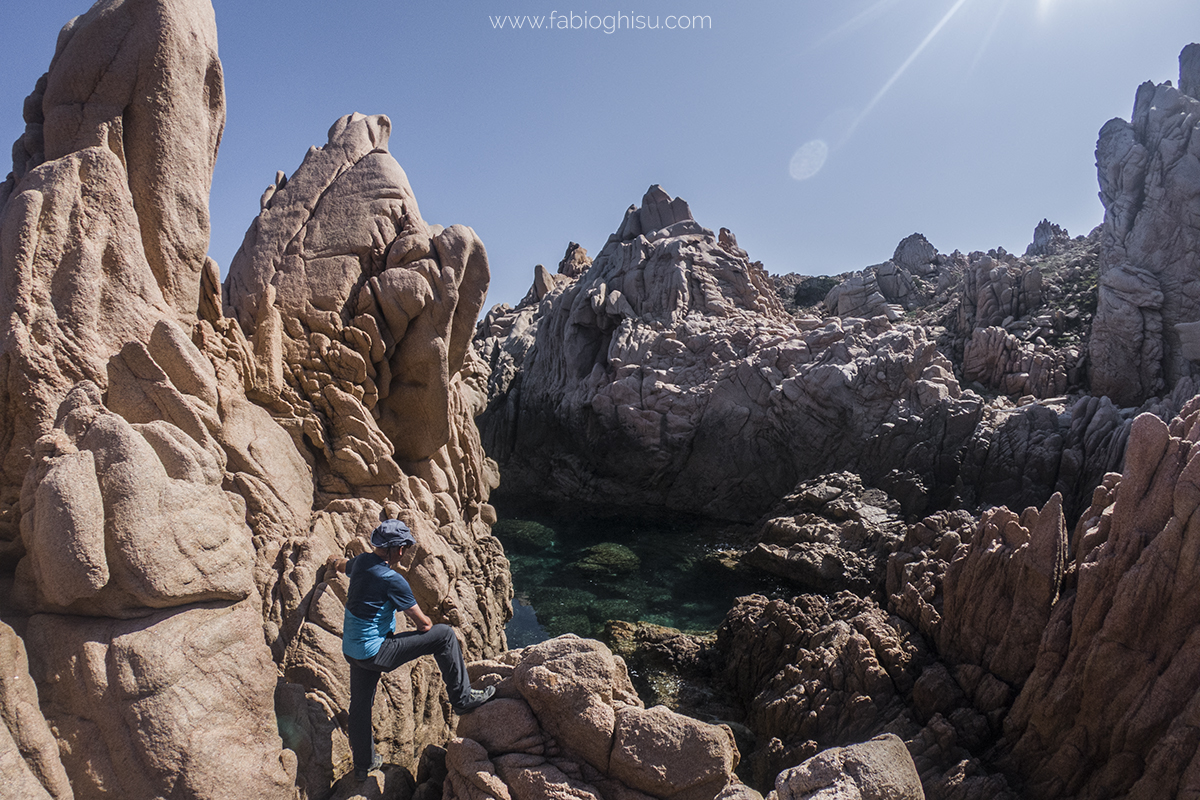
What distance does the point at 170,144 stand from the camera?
8.52 meters

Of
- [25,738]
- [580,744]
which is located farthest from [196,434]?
[580,744]

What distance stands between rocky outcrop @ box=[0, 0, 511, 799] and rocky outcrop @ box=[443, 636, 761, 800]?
6.01ft

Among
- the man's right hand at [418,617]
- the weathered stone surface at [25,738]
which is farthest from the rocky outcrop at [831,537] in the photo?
the weathered stone surface at [25,738]

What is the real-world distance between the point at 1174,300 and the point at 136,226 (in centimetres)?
3939

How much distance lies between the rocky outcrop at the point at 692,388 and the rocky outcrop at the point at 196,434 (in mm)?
15676

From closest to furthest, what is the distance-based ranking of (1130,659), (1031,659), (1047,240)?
1. (1130,659)
2. (1031,659)
3. (1047,240)

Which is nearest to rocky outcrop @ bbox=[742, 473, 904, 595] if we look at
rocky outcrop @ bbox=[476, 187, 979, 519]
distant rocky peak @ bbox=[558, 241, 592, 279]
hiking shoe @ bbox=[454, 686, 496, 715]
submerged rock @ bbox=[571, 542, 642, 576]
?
rocky outcrop @ bbox=[476, 187, 979, 519]

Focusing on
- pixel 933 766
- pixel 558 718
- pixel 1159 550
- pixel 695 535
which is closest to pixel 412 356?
pixel 558 718

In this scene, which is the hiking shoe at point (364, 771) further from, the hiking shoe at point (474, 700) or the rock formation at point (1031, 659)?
the rock formation at point (1031, 659)

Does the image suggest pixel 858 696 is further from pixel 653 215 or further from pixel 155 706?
pixel 653 215

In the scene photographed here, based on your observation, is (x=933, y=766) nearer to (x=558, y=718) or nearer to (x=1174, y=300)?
A: (x=558, y=718)

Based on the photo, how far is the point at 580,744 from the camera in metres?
6.52

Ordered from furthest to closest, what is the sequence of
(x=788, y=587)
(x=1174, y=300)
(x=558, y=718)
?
(x=1174, y=300) → (x=788, y=587) → (x=558, y=718)

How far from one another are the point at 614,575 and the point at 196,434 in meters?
15.4
